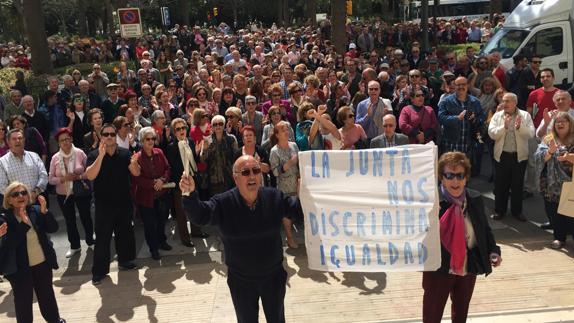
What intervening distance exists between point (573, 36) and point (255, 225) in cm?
1273

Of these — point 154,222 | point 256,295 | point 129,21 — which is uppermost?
point 129,21

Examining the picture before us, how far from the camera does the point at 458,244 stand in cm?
447

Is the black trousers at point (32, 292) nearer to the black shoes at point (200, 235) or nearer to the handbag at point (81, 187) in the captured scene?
the handbag at point (81, 187)

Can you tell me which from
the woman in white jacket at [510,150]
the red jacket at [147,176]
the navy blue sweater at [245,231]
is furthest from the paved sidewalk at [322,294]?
the navy blue sweater at [245,231]

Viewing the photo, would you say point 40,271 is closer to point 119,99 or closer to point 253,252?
point 253,252

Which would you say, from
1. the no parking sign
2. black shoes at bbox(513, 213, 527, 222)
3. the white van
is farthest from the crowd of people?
the white van

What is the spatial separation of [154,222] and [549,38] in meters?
11.5

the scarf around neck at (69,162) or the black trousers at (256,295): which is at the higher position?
the scarf around neck at (69,162)

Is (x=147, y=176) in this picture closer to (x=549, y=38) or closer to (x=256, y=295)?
(x=256, y=295)

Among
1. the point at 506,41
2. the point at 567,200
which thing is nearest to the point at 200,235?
the point at 567,200

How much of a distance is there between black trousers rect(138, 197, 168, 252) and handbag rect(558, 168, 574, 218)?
195 inches

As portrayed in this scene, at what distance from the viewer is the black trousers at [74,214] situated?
7770mm

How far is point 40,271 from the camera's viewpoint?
5.48m

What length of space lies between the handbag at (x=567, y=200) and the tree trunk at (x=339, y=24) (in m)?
13.7
